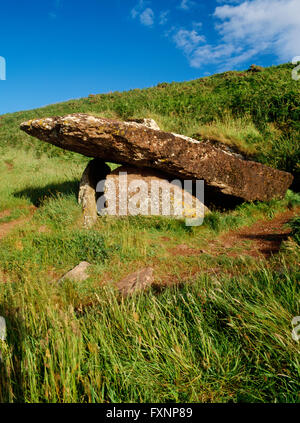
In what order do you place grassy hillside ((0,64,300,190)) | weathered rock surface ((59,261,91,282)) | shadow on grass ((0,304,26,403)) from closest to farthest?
1. shadow on grass ((0,304,26,403))
2. weathered rock surface ((59,261,91,282))
3. grassy hillside ((0,64,300,190))

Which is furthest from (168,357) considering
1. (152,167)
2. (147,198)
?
(152,167)

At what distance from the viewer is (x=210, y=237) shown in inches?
227

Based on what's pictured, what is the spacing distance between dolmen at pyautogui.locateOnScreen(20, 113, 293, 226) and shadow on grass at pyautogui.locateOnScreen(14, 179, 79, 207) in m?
1.29

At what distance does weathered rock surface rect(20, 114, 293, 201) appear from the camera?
5.75 m

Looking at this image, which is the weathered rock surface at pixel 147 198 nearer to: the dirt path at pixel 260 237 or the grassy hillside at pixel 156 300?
the grassy hillside at pixel 156 300

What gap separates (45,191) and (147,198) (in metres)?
4.01

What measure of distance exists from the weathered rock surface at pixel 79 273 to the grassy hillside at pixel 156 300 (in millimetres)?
116

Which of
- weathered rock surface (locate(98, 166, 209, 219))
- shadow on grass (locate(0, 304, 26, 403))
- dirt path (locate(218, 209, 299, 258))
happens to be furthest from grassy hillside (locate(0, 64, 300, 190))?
shadow on grass (locate(0, 304, 26, 403))

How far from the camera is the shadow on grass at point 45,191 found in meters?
8.08

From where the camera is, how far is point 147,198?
21.1 ft

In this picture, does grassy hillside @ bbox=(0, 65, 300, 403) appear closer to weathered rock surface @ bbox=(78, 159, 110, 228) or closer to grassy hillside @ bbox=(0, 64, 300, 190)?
grassy hillside @ bbox=(0, 64, 300, 190)

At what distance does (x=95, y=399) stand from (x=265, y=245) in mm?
4188

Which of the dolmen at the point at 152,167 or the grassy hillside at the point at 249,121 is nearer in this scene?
the dolmen at the point at 152,167

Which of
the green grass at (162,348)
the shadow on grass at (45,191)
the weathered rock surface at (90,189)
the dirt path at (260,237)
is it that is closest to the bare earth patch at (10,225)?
the shadow on grass at (45,191)
